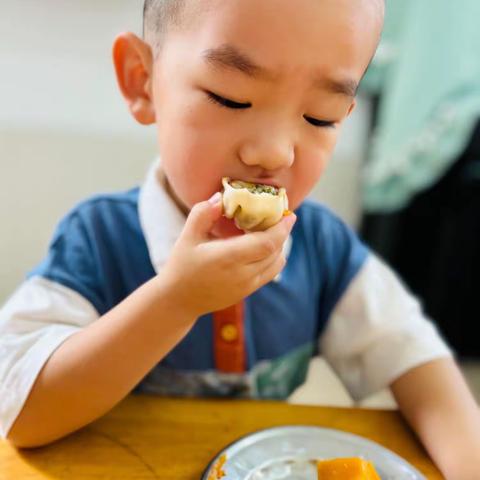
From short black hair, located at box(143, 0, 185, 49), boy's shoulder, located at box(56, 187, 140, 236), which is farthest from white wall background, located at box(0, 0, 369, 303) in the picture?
short black hair, located at box(143, 0, 185, 49)

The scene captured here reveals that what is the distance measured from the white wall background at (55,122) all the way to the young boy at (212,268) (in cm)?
80

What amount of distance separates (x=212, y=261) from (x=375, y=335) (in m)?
0.35

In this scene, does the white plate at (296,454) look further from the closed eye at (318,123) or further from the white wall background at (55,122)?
the white wall background at (55,122)

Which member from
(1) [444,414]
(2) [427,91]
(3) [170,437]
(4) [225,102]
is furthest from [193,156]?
(2) [427,91]

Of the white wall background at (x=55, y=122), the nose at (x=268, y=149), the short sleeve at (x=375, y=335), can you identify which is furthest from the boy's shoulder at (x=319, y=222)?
the white wall background at (x=55, y=122)

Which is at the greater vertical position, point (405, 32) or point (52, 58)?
point (405, 32)

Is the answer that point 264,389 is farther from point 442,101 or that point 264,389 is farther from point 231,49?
point 442,101

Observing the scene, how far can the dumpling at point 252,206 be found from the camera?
53 cm

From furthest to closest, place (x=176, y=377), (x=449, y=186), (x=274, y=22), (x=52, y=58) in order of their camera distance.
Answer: (x=449, y=186), (x=52, y=58), (x=176, y=377), (x=274, y=22)

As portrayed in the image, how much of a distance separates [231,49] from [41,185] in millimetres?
1099

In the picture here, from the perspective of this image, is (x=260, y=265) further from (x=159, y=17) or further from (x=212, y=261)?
(x=159, y=17)

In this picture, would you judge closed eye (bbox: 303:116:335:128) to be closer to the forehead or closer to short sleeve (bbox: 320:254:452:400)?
the forehead

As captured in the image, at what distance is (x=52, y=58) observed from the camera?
1.47 meters

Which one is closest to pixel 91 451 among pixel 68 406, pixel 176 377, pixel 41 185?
pixel 68 406
